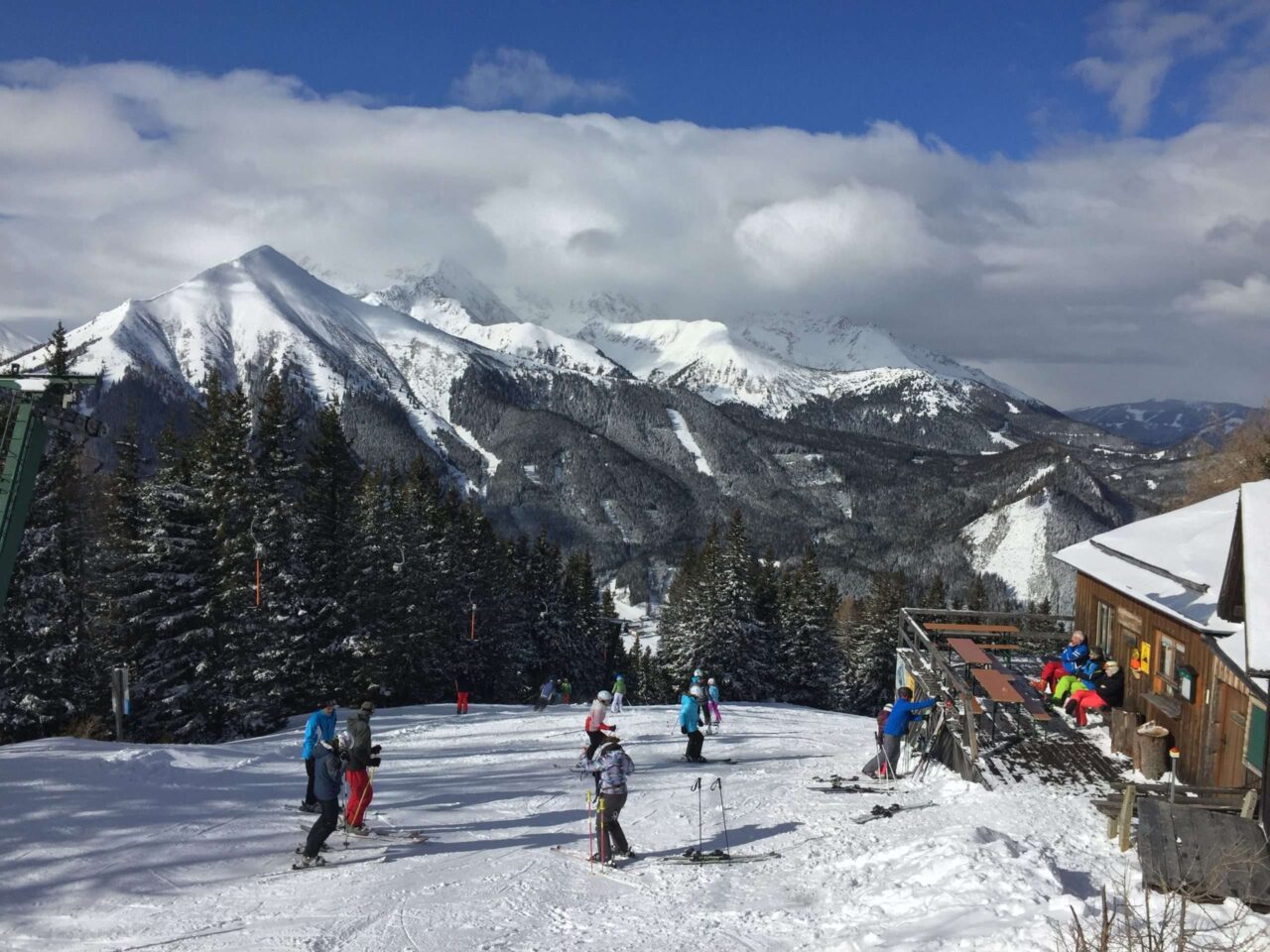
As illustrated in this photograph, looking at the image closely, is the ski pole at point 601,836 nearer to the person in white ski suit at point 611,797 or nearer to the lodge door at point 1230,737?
the person in white ski suit at point 611,797

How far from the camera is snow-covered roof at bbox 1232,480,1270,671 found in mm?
10547

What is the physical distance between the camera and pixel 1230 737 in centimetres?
1332

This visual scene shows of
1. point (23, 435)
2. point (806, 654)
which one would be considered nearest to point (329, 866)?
point (23, 435)

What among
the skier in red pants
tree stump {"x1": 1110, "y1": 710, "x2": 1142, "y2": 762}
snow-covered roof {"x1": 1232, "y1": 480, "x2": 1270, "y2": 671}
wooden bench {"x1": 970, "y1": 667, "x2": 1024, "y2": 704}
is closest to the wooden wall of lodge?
tree stump {"x1": 1110, "y1": 710, "x2": 1142, "y2": 762}

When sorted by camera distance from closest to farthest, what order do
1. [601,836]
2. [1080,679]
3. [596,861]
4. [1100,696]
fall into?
1. [601,836]
2. [596,861]
3. [1100,696]
4. [1080,679]

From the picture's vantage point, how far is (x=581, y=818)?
13.4 metres

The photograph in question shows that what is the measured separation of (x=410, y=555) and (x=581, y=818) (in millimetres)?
26044

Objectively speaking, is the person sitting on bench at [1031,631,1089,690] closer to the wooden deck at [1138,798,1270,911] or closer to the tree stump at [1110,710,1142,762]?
the tree stump at [1110,710,1142,762]

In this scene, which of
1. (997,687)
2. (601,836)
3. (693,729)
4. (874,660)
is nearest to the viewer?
(601,836)

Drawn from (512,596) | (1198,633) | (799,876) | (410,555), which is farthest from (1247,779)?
(512,596)

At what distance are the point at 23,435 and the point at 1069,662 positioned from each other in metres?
20.5

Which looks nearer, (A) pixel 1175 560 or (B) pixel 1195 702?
(B) pixel 1195 702

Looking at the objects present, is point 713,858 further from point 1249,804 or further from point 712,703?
point 712,703

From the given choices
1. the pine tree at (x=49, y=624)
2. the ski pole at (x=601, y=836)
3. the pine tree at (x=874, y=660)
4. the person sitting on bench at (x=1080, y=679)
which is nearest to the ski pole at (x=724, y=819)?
the ski pole at (x=601, y=836)
